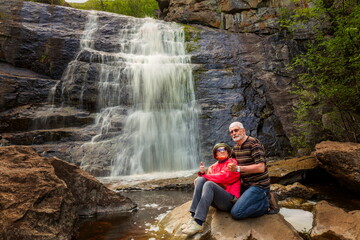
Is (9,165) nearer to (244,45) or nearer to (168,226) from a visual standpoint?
(168,226)

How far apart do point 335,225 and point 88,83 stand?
12887 millimetres

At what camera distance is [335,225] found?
4.31 meters

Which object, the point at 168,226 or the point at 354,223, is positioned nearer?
the point at 354,223

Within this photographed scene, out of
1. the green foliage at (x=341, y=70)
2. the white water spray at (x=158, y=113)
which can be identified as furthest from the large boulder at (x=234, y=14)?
the green foliage at (x=341, y=70)

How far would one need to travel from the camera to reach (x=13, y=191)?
4066 mm

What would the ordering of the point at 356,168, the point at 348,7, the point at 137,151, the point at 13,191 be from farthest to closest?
the point at 137,151, the point at 348,7, the point at 356,168, the point at 13,191

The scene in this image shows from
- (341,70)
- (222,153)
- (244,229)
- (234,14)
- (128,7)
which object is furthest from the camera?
(128,7)

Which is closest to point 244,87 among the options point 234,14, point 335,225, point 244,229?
point 234,14

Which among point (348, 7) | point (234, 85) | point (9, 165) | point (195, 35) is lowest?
point (9, 165)

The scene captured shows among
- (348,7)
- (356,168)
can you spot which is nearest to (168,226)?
(356,168)

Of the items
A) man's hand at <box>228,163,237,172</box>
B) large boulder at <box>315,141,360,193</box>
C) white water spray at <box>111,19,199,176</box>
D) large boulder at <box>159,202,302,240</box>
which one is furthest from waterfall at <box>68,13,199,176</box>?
man's hand at <box>228,163,237,172</box>

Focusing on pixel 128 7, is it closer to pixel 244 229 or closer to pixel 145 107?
pixel 145 107

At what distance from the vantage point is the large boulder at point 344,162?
6590 mm

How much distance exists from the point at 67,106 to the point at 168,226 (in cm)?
1082
